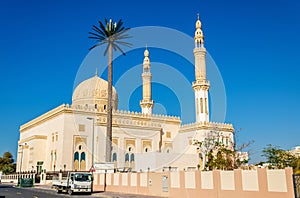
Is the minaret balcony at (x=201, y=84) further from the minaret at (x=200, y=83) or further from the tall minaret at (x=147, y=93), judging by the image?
the tall minaret at (x=147, y=93)

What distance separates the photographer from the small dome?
1973 inches

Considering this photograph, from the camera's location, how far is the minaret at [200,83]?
47281 millimetres

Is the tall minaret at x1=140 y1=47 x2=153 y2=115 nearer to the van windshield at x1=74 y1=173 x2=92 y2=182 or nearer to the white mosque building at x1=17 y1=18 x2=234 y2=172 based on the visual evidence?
the white mosque building at x1=17 y1=18 x2=234 y2=172

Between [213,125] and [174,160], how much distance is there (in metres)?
9.31

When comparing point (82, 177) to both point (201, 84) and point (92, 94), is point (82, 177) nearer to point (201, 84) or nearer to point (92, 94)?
point (92, 94)

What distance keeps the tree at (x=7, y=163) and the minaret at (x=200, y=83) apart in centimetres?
4840

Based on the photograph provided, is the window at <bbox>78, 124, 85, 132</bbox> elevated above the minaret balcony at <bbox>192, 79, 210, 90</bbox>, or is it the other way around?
the minaret balcony at <bbox>192, 79, 210, 90</bbox>

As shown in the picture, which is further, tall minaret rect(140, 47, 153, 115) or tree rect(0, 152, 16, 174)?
tree rect(0, 152, 16, 174)

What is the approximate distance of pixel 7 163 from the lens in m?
80.1

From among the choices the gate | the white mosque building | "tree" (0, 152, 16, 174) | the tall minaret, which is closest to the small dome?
the white mosque building

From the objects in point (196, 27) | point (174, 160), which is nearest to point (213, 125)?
point (174, 160)

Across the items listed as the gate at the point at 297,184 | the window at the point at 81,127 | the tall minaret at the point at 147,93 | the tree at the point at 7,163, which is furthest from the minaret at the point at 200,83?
the tree at the point at 7,163

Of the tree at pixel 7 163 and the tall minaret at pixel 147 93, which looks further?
the tree at pixel 7 163

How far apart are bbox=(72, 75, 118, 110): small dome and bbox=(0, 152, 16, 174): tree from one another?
33.4 meters
